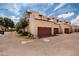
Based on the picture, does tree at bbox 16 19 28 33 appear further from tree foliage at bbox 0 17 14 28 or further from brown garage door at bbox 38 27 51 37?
brown garage door at bbox 38 27 51 37

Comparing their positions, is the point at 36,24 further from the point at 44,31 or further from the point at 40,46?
the point at 40,46

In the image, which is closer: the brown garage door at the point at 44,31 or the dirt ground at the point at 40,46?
the dirt ground at the point at 40,46

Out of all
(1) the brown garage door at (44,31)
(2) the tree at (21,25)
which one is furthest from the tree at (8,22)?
(1) the brown garage door at (44,31)

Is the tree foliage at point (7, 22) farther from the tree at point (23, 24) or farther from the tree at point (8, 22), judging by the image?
the tree at point (23, 24)

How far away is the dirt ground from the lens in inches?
103

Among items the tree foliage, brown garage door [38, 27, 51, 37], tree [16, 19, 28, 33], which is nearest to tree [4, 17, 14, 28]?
the tree foliage

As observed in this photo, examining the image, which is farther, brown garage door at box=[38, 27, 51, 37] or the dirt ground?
brown garage door at box=[38, 27, 51, 37]

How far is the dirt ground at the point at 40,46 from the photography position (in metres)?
2.61

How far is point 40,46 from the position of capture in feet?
8.72

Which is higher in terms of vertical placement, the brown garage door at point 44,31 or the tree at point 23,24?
the tree at point 23,24

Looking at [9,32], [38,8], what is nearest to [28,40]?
[9,32]

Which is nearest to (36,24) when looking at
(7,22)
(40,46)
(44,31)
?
(44,31)

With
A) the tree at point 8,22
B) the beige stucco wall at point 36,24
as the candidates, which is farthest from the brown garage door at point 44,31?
the tree at point 8,22

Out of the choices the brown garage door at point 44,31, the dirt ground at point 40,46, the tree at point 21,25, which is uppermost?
the tree at point 21,25
